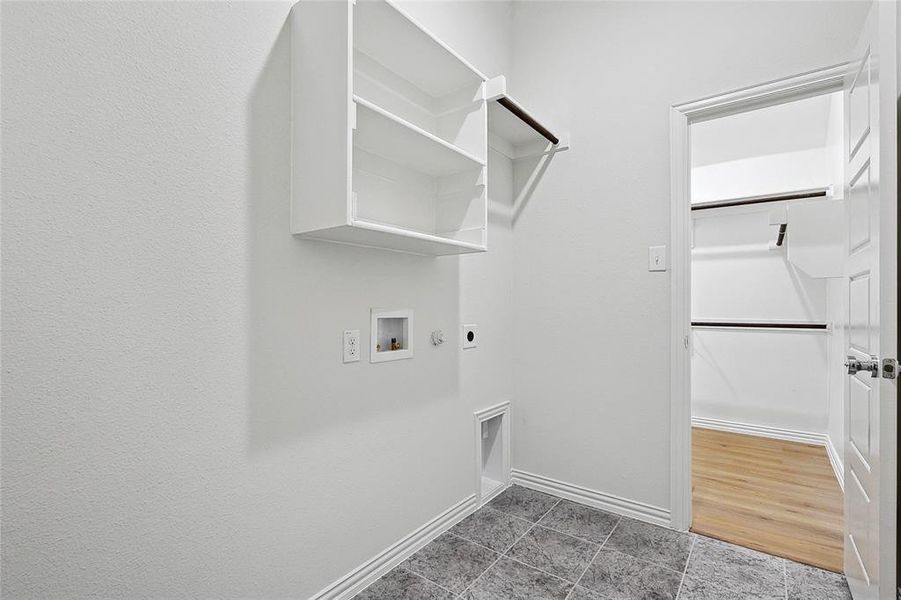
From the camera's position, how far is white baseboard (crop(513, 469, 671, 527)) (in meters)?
2.14

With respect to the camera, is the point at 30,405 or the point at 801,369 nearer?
the point at 30,405

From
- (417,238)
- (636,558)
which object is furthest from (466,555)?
(417,238)

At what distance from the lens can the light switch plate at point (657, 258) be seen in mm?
2127

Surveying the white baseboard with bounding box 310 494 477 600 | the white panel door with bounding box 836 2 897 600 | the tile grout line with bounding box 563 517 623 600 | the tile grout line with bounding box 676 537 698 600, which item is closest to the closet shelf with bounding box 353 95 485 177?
the white panel door with bounding box 836 2 897 600

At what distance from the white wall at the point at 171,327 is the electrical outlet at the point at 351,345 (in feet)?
0.11

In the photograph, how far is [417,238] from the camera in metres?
1.54

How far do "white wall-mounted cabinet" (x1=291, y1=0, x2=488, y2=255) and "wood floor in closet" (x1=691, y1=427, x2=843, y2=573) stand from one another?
5.89ft

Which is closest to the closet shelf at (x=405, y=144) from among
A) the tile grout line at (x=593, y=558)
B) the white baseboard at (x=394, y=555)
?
the white baseboard at (x=394, y=555)

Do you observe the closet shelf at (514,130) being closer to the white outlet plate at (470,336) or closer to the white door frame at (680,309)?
the white door frame at (680,309)

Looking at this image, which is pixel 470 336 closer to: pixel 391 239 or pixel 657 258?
pixel 391 239

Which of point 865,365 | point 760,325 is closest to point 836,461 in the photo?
point 760,325

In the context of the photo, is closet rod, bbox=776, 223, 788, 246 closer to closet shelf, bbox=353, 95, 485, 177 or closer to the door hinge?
the door hinge

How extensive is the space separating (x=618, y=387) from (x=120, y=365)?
79.8 inches

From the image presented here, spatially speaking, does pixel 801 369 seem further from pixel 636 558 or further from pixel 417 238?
pixel 417 238
